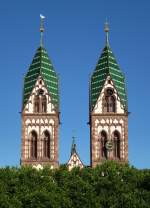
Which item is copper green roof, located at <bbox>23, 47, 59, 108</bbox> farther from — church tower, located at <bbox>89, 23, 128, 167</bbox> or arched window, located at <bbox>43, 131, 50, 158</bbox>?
church tower, located at <bbox>89, 23, 128, 167</bbox>

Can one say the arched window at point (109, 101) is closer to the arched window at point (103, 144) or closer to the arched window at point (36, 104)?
the arched window at point (103, 144)

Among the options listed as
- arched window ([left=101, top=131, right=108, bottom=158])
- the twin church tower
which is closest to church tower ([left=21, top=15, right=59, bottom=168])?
the twin church tower

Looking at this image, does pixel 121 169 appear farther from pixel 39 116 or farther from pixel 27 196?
pixel 39 116

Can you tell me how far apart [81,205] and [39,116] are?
19546mm

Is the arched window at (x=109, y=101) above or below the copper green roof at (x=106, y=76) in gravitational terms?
below

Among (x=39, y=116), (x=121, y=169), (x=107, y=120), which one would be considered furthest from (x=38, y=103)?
(x=121, y=169)

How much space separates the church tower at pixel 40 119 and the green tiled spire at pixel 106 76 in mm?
3622

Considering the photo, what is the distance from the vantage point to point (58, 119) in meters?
66.6

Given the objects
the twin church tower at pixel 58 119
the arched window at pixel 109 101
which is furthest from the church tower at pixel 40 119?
the arched window at pixel 109 101

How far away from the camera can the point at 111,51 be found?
69812 millimetres

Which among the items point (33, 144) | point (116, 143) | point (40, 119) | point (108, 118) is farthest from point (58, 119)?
point (116, 143)

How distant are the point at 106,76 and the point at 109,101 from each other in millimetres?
2501

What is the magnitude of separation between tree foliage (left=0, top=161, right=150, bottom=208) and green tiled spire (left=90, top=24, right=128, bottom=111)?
16350 mm

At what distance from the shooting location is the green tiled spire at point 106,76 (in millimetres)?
66969
